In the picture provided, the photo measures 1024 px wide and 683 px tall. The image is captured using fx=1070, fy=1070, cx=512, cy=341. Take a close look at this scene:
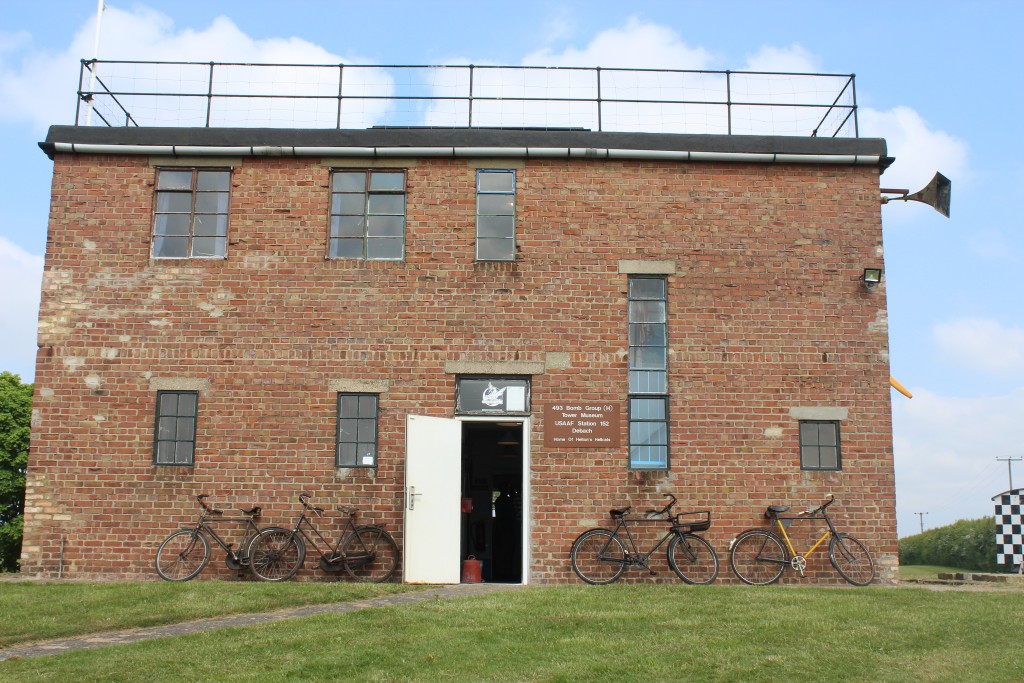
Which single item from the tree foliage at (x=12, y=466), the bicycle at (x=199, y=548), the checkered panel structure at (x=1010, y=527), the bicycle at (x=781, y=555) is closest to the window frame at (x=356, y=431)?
the bicycle at (x=199, y=548)

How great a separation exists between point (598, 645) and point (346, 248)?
7692mm

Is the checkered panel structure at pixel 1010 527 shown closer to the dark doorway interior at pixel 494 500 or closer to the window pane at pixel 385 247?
the dark doorway interior at pixel 494 500

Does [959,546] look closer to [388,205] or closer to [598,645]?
[388,205]

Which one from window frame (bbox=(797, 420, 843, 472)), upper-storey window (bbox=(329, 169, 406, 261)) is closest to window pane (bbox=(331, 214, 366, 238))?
upper-storey window (bbox=(329, 169, 406, 261))

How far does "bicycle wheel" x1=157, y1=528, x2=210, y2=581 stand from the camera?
45.6 feet

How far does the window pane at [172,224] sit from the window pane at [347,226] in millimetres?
2039

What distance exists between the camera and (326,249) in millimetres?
14867

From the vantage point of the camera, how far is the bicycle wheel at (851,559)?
14070 mm

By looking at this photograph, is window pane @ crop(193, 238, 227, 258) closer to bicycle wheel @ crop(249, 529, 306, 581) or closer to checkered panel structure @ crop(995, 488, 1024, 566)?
bicycle wheel @ crop(249, 529, 306, 581)

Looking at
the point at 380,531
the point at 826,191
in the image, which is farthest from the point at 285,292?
the point at 826,191

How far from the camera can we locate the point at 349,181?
49.7 feet

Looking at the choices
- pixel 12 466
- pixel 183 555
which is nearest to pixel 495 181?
pixel 183 555

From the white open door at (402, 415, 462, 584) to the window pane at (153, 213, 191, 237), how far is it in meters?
4.32

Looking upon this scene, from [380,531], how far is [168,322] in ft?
13.5
